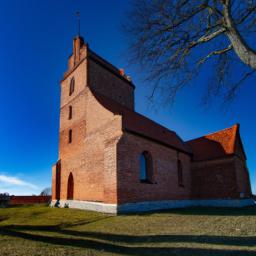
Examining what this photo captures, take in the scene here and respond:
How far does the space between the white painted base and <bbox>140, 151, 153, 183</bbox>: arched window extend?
171 centimetres

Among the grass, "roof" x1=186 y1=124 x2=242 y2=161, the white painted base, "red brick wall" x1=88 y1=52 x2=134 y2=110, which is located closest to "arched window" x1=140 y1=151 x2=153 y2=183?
the white painted base

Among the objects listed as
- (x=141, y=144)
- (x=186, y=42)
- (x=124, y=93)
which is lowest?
(x=141, y=144)

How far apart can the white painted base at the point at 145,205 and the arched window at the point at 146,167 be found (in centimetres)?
171

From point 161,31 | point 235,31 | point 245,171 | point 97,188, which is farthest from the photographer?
point 245,171

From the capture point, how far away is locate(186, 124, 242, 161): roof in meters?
22.9

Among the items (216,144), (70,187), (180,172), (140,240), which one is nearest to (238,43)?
(140,240)

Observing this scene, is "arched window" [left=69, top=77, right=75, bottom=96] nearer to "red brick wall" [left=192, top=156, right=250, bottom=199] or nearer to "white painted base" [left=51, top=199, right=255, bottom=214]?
"white painted base" [left=51, top=199, right=255, bottom=214]

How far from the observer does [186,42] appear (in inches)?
311

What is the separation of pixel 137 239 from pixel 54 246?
8.80 ft

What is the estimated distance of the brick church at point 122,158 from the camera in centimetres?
1501

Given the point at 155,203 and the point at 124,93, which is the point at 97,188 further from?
the point at 124,93

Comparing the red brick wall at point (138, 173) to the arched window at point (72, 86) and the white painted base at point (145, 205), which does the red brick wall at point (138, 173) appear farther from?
the arched window at point (72, 86)

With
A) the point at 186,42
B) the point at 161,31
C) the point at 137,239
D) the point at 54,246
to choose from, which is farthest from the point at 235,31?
the point at 54,246

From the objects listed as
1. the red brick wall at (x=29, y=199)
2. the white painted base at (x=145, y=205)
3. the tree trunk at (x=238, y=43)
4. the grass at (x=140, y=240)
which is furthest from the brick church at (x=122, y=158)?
the red brick wall at (x=29, y=199)
